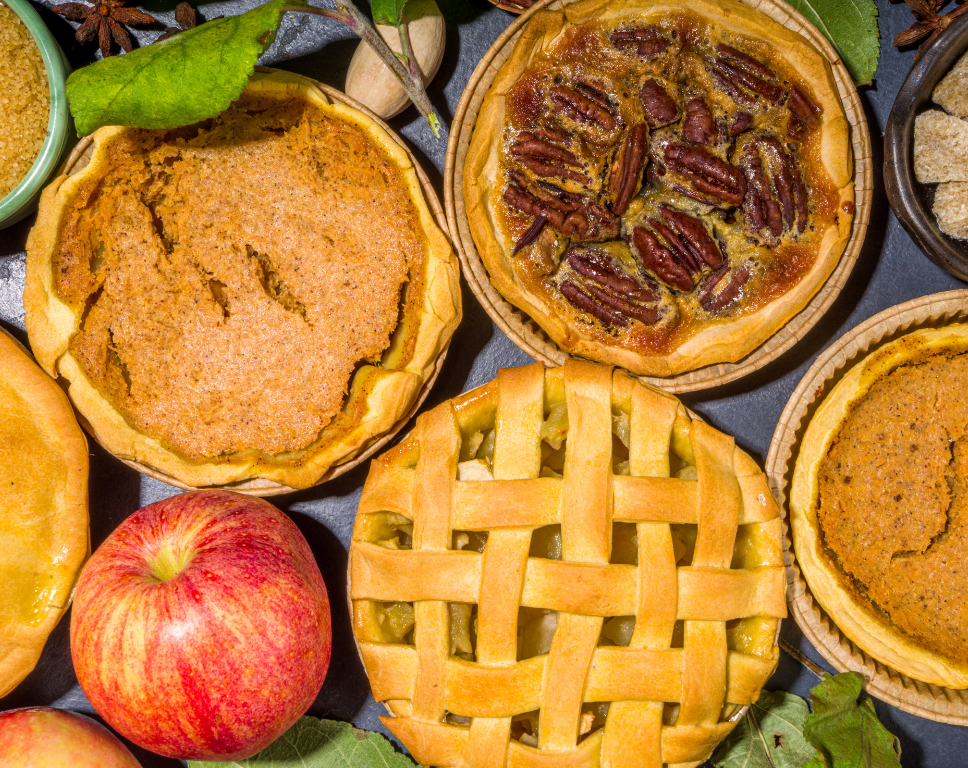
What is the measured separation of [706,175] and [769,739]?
117 centimetres

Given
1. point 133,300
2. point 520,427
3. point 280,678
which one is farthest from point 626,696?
point 133,300

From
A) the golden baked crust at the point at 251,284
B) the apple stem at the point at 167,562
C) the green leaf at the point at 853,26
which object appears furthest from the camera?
the green leaf at the point at 853,26

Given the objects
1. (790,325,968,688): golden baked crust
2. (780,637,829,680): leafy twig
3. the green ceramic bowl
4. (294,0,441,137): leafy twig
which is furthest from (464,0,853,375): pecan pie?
the green ceramic bowl

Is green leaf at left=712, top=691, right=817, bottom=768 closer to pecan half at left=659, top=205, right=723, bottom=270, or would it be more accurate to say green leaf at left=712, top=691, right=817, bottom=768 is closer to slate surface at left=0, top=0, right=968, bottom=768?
slate surface at left=0, top=0, right=968, bottom=768

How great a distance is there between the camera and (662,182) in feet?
4.46

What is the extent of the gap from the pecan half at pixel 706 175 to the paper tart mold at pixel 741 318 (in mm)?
192

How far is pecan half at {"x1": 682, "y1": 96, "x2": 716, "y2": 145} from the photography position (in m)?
1.32

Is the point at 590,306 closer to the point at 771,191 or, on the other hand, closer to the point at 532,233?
the point at 532,233

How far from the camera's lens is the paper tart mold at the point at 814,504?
133 centimetres

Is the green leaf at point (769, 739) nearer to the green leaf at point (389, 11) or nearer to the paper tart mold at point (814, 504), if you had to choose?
the paper tart mold at point (814, 504)

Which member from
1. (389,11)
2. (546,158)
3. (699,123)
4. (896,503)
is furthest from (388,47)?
(896,503)

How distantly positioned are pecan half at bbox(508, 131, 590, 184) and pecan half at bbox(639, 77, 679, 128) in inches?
6.3

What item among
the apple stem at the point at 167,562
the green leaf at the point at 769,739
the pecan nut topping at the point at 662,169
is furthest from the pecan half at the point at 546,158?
the green leaf at the point at 769,739

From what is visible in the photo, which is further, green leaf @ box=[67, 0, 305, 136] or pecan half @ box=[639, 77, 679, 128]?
pecan half @ box=[639, 77, 679, 128]
